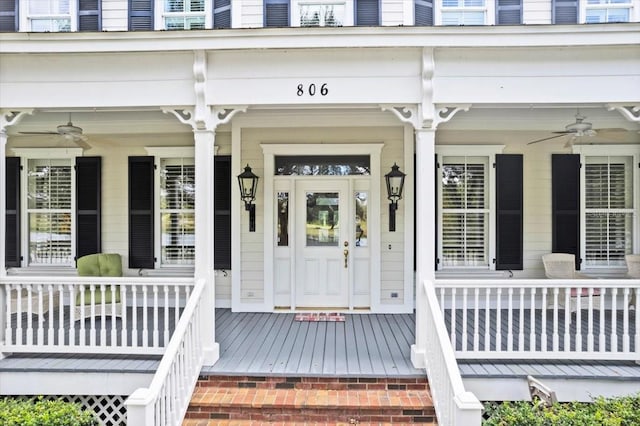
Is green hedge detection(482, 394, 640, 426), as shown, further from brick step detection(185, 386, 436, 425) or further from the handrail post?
the handrail post

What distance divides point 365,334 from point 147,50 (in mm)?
3798

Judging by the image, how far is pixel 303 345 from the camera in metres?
4.19

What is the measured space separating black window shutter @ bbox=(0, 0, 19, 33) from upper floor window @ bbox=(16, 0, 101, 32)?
0.23 feet

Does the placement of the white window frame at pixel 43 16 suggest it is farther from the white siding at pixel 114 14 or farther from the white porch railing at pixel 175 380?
the white porch railing at pixel 175 380

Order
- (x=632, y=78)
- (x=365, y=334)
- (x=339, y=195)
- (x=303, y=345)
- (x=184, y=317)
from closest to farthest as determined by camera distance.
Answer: (x=184, y=317), (x=632, y=78), (x=303, y=345), (x=365, y=334), (x=339, y=195)

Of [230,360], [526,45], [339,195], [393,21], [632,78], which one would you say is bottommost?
[230,360]

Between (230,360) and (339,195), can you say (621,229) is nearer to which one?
(339,195)

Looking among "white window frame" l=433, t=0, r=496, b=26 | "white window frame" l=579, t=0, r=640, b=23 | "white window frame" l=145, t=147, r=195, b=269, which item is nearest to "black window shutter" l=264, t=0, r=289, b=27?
"white window frame" l=433, t=0, r=496, b=26

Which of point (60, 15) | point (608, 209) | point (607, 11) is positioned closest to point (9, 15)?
point (60, 15)

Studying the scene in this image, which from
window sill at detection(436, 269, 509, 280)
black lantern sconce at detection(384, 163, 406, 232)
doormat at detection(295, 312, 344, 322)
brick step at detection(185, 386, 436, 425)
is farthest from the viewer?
window sill at detection(436, 269, 509, 280)

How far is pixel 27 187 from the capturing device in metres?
5.90

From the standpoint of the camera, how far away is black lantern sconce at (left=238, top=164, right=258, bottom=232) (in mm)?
5348

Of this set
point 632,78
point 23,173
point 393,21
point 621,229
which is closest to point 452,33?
point 393,21

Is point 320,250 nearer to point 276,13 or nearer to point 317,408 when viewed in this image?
point 317,408
